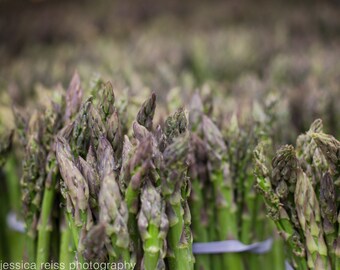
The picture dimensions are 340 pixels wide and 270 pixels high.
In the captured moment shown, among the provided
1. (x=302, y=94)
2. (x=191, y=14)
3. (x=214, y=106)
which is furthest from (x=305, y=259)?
(x=191, y=14)

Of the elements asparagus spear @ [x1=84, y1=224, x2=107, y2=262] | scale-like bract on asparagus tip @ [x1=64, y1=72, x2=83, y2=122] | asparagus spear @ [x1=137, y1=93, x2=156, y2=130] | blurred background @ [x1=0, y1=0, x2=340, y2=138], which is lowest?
asparagus spear @ [x1=84, y1=224, x2=107, y2=262]

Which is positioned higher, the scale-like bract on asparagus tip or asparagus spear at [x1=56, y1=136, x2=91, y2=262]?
the scale-like bract on asparagus tip

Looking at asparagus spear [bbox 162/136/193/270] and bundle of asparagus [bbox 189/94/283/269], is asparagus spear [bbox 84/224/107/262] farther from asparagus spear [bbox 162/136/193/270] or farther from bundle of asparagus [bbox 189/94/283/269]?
bundle of asparagus [bbox 189/94/283/269]

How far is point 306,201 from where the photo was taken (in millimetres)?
1635

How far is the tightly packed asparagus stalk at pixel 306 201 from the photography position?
5.31 feet

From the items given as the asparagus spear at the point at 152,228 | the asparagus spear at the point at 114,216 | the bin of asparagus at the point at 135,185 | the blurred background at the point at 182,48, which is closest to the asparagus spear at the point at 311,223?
the bin of asparagus at the point at 135,185

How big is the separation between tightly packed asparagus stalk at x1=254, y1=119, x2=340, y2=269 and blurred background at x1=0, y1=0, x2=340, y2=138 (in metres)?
1.02

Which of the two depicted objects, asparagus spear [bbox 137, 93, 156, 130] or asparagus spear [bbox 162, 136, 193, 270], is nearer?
asparagus spear [bbox 162, 136, 193, 270]

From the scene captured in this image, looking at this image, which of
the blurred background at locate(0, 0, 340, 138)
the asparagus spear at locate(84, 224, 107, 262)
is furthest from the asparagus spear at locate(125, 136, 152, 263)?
the blurred background at locate(0, 0, 340, 138)

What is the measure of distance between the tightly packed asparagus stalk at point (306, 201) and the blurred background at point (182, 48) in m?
1.02

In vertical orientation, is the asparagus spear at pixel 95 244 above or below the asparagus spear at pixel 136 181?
below

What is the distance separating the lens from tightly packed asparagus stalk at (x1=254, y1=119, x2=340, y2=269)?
1619 mm

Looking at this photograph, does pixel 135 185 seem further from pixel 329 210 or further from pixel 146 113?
pixel 329 210

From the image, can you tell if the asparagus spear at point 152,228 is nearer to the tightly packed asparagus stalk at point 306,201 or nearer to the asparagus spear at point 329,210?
the tightly packed asparagus stalk at point 306,201
